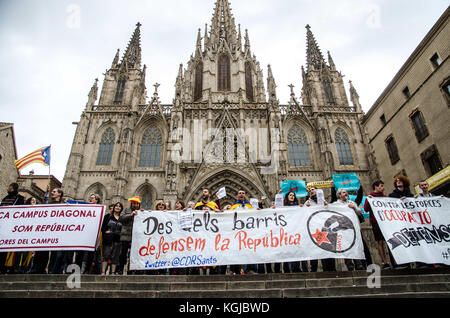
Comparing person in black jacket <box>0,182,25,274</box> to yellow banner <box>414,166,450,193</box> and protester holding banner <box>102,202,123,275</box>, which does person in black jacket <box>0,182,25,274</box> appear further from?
yellow banner <box>414,166,450,193</box>

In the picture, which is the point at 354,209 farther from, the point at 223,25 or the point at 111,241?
the point at 223,25

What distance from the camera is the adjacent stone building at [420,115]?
494 inches

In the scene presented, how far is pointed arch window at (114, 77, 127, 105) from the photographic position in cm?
2541

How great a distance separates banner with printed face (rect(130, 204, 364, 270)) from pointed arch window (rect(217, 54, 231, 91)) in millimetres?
22784

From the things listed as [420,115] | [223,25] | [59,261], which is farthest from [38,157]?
[223,25]

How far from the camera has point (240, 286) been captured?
172 inches

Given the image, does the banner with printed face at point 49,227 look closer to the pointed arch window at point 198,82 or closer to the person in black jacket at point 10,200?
the person in black jacket at point 10,200

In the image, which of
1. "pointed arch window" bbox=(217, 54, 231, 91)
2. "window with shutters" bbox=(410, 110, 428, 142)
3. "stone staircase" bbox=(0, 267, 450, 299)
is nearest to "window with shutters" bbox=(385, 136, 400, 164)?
"window with shutters" bbox=(410, 110, 428, 142)

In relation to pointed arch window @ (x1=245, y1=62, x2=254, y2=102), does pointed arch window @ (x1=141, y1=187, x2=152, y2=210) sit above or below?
below

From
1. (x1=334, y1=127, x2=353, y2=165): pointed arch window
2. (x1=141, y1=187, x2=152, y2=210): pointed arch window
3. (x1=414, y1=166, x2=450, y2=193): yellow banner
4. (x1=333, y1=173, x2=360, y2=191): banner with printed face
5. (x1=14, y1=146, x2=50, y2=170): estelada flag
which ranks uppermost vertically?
(x1=334, y1=127, x2=353, y2=165): pointed arch window

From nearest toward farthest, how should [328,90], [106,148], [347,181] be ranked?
[347,181]
[106,148]
[328,90]

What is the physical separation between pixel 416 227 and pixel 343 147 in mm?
18931

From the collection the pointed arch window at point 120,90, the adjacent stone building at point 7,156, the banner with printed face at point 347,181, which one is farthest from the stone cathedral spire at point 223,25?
the banner with printed face at point 347,181
